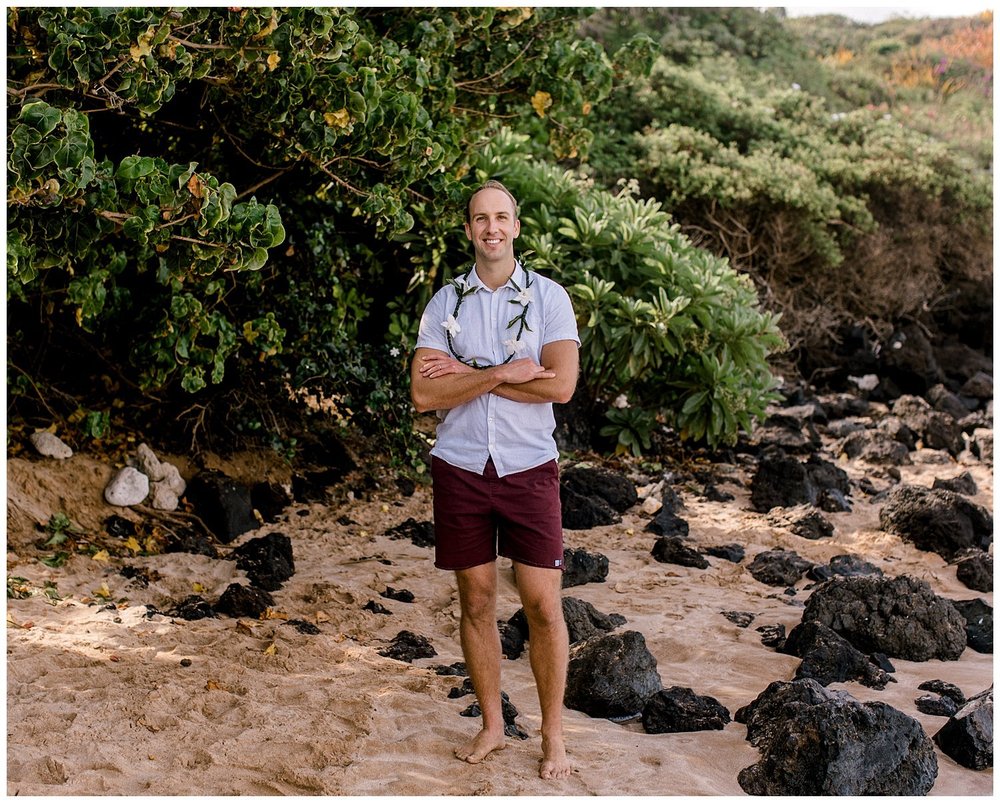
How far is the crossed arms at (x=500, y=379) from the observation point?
357 centimetres

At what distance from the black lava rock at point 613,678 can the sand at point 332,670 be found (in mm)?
102

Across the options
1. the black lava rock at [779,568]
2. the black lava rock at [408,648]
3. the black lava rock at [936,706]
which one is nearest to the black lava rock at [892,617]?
the black lava rock at [936,706]

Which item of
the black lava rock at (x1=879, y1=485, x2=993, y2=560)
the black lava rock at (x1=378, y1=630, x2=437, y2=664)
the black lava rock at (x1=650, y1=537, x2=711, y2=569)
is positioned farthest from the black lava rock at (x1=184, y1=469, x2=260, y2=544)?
the black lava rock at (x1=879, y1=485, x2=993, y2=560)

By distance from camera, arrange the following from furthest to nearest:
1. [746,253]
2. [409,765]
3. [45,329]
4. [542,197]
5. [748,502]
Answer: [746,253]
[542,197]
[748,502]
[45,329]
[409,765]

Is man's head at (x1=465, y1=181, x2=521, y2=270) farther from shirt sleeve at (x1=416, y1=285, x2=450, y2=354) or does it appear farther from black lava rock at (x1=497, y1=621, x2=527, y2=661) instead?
black lava rock at (x1=497, y1=621, x2=527, y2=661)

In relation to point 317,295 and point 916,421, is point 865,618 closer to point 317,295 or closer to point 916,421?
point 317,295

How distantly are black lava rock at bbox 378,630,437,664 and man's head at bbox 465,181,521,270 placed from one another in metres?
2.12

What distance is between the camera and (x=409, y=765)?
3842mm

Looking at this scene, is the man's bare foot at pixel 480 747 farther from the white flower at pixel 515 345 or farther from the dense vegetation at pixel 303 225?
the dense vegetation at pixel 303 225

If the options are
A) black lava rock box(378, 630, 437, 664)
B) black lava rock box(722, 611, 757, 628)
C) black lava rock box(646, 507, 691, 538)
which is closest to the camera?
black lava rock box(378, 630, 437, 664)

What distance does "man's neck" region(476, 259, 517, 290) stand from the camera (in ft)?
12.2

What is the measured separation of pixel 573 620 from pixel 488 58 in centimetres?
372

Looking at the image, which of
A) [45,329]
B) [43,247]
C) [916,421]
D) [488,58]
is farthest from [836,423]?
[43,247]

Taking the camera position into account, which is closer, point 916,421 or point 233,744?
point 233,744
